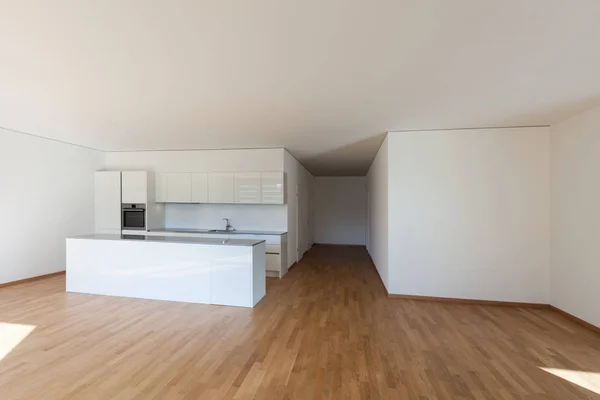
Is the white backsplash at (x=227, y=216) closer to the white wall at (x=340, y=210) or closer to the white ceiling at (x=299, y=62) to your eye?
the white ceiling at (x=299, y=62)

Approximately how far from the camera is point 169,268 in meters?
3.92

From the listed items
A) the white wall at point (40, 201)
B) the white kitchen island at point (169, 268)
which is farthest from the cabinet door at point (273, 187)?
the white wall at point (40, 201)

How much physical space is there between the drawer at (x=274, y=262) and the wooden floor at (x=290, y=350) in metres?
1.22

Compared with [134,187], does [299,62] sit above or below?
above

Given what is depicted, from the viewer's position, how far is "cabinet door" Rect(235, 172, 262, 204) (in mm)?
5586

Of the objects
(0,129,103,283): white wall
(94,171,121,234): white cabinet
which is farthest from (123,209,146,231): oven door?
(0,129,103,283): white wall

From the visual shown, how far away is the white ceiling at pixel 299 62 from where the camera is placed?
162 centimetres

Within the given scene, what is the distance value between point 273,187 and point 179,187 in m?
2.11

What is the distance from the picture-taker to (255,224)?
6023 millimetres

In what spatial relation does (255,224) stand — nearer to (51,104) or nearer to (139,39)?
(51,104)

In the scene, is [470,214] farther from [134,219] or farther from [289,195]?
[134,219]

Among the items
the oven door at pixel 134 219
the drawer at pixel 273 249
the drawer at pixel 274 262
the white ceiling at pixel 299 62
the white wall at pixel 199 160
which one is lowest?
the drawer at pixel 274 262

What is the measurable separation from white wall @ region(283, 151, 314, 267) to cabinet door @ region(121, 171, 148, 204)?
9.84 ft

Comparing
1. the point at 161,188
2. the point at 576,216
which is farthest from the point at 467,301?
the point at 161,188
